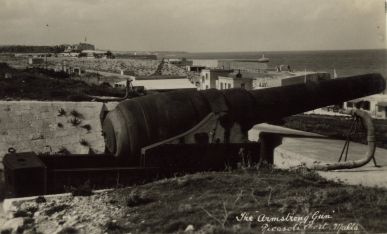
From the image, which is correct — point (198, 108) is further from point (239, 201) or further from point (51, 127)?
point (51, 127)

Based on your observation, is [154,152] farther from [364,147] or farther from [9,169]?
[364,147]

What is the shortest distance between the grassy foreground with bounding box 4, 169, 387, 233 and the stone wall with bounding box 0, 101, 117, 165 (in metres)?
6.22

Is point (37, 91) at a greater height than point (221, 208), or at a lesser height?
greater

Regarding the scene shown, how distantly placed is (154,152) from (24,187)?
2088mm

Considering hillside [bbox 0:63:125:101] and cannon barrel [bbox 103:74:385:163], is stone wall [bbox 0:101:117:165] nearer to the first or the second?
hillside [bbox 0:63:125:101]

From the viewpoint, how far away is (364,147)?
32.9ft

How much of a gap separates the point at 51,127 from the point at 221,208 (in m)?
8.08

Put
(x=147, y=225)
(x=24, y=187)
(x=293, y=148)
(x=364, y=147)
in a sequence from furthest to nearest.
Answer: (x=364, y=147), (x=293, y=148), (x=24, y=187), (x=147, y=225)

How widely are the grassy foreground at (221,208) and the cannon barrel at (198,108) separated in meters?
1.52

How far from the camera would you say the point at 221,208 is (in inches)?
222

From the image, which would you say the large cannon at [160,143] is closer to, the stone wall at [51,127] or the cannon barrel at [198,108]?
the cannon barrel at [198,108]

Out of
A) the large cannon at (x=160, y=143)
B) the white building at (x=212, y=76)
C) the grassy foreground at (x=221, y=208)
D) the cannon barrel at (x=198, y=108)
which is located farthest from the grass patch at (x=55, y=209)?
the white building at (x=212, y=76)

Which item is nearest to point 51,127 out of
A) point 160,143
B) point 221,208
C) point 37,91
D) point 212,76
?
point 37,91

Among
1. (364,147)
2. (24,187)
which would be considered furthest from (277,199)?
(364,147)
